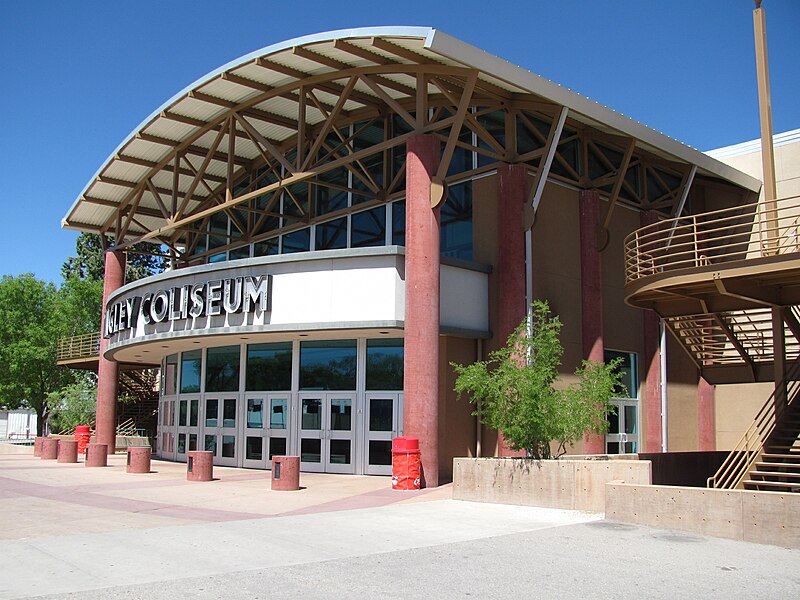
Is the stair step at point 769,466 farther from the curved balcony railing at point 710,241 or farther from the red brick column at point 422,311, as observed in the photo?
the red brick column at point 422,311

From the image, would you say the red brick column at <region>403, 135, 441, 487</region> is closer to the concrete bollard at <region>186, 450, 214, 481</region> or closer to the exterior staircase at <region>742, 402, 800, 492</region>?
the concrete bollard at <region>186, 450, 214, 481</region>

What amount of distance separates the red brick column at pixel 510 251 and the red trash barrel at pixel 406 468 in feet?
12.7

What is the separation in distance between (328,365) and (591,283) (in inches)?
339

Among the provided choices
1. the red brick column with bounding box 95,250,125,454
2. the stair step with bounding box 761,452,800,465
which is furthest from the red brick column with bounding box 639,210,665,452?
the red brick column with bounding box 95,250,125,454

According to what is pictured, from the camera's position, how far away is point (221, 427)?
25.7m

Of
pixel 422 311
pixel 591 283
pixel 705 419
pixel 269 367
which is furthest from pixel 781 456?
A: pixel 269 367

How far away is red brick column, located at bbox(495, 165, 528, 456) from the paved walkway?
272 inches

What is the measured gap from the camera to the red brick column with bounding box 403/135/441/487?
18.8 meters

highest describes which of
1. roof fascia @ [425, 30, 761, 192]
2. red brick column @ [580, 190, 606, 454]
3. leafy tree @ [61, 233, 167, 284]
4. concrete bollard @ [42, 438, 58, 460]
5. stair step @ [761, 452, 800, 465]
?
leafy tree @ [61, 233, 167, 284]

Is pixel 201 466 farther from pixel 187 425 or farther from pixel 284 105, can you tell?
pixel 284 105

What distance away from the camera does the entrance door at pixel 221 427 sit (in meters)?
25.2

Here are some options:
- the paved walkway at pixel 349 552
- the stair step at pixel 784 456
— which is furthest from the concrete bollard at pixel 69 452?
Result: the stair step at pixel 784 456

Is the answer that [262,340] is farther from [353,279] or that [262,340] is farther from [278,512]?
[278,512]

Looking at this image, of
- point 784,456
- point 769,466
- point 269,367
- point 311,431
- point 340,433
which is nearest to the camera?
point 784,456
